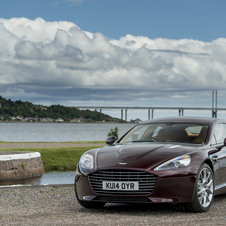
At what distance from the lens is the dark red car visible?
19.0ft

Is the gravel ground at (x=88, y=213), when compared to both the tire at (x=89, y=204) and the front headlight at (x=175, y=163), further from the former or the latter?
the front headlight at (x=175, y=163)

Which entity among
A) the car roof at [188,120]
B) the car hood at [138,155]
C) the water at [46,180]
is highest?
the car roof at [188,120]

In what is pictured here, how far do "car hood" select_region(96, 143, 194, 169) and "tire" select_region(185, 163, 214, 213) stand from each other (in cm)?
40

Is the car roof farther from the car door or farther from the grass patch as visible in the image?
the grass patch

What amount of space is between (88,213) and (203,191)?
1.75m

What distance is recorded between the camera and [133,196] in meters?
5.82

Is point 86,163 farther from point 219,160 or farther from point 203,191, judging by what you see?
point 219,160

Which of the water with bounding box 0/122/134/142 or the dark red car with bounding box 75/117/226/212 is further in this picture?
the water with bounding box 0/122/134/142

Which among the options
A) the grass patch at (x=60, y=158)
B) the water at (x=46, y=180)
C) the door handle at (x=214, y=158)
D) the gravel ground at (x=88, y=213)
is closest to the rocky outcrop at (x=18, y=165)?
the water at (x=46, y=180)

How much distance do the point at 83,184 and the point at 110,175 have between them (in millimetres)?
527

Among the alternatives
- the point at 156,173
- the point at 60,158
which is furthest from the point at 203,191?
the point at 60,158

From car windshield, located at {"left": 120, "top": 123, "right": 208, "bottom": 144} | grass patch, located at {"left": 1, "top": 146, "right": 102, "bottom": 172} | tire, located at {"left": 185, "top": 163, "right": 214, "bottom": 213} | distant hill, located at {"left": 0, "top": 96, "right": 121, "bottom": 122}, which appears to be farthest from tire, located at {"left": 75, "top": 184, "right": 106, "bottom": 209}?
distant hill, located at {"left": 0, "top": 96, "right": 121, "bottom": 122}

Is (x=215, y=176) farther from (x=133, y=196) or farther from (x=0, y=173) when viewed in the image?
(x=0, y=173)

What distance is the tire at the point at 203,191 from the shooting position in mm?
5934
